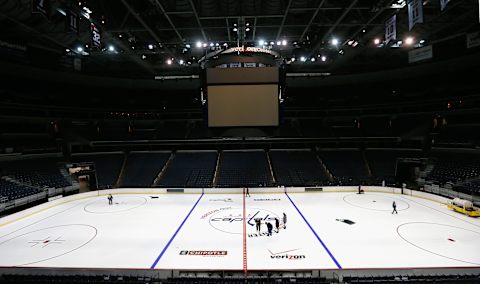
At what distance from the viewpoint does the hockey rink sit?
9.56 meters

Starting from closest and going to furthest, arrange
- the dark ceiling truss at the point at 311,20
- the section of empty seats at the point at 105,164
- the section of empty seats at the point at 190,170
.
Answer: the dark ceiling truss at the point at 311,20
the section of empty seats at the point at 190,170
the section of empty seats at the point at 105,164

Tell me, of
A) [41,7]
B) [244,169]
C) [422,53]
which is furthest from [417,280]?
[244,169]

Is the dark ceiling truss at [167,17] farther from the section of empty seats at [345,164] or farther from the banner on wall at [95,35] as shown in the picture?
the section of empty seats at [345,164]

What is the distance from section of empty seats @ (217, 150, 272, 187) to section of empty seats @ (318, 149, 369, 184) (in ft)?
21.6

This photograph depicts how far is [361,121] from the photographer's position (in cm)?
3266

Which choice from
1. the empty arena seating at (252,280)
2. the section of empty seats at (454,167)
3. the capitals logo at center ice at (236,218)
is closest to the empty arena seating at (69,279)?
the empty arena seating at (252,280)

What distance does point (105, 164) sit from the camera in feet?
90.4

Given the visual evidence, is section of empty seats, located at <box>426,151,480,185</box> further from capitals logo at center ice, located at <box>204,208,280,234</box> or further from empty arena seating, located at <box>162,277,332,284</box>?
empty arena seating, located at <box>162,277,332,284</box>

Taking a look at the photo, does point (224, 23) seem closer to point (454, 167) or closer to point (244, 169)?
point (244, 169)

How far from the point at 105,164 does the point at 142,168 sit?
157 inches

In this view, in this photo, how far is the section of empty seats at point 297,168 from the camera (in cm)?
2455

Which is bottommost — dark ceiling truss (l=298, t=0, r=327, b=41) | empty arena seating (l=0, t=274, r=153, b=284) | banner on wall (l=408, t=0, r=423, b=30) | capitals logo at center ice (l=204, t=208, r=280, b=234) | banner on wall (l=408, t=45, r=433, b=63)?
capitals logo at center ice (l=204, t=208, r=280, b=234)

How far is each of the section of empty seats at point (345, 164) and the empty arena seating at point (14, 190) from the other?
2504 cm

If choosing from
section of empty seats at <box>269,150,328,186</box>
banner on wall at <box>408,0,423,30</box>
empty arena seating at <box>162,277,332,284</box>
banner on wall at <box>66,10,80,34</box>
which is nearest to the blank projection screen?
empty arena seating at <box>162,277,332,284</box>
